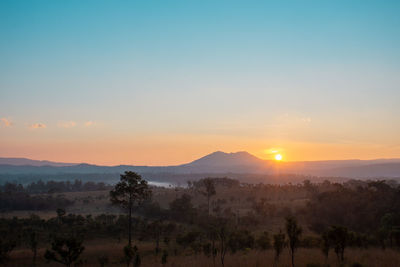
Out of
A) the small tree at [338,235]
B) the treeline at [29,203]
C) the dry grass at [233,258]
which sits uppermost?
the small tree at [338,235]

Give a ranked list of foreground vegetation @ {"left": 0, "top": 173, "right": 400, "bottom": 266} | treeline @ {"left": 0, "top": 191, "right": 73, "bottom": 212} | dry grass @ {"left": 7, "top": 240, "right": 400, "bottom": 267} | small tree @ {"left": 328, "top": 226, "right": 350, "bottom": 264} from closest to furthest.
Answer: small tree @ {"left": 328, "top": 226, "right": 350, "bottom": 264} < dry grass @ {"left": 7, "top": 240, "right": 400, "bottom": 267} < foreground vegetation @ {"left": 0, "top": 173, "right": 400, "bottom": 266} < treeline @ {"left": 0, "top": 191, "right": 73, "bottom": 212}

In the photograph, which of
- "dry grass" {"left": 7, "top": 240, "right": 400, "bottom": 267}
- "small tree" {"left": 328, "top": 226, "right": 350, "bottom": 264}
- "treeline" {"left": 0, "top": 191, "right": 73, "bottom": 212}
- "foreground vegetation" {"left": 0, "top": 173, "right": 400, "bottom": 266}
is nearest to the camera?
"small tree" {"left": 328, "top": 226, "right": 350, "bottom": 264}

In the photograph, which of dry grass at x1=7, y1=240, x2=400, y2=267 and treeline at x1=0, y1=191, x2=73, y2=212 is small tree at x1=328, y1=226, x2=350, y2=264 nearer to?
dry grass at x1=7, y1=240, x2=400, y2=267

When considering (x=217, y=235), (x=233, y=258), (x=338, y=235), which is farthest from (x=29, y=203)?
(x=338, y=235)

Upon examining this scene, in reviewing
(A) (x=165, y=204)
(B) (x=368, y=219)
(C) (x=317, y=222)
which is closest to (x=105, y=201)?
(A) (x=165, y=204)

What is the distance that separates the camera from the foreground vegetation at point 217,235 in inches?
841

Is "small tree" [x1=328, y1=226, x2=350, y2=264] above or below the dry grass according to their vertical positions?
above

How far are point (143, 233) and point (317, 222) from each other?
1182 inches

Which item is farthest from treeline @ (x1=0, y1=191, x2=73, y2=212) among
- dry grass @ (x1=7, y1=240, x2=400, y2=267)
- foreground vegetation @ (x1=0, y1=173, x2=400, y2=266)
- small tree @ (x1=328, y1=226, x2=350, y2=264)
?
small tree @ (x1=328, y1=226, x2=350, y2=264)

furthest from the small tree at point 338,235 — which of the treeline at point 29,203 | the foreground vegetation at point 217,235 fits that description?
the treeline at point 29,203

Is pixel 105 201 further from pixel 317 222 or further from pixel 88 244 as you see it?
pixel 317 222

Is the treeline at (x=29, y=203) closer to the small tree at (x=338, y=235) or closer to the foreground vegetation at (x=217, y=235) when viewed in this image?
the foreground vegetation at (x=217, y=235)

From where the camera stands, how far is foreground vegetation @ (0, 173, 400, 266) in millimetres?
21364

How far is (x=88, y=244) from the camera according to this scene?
140 ft
